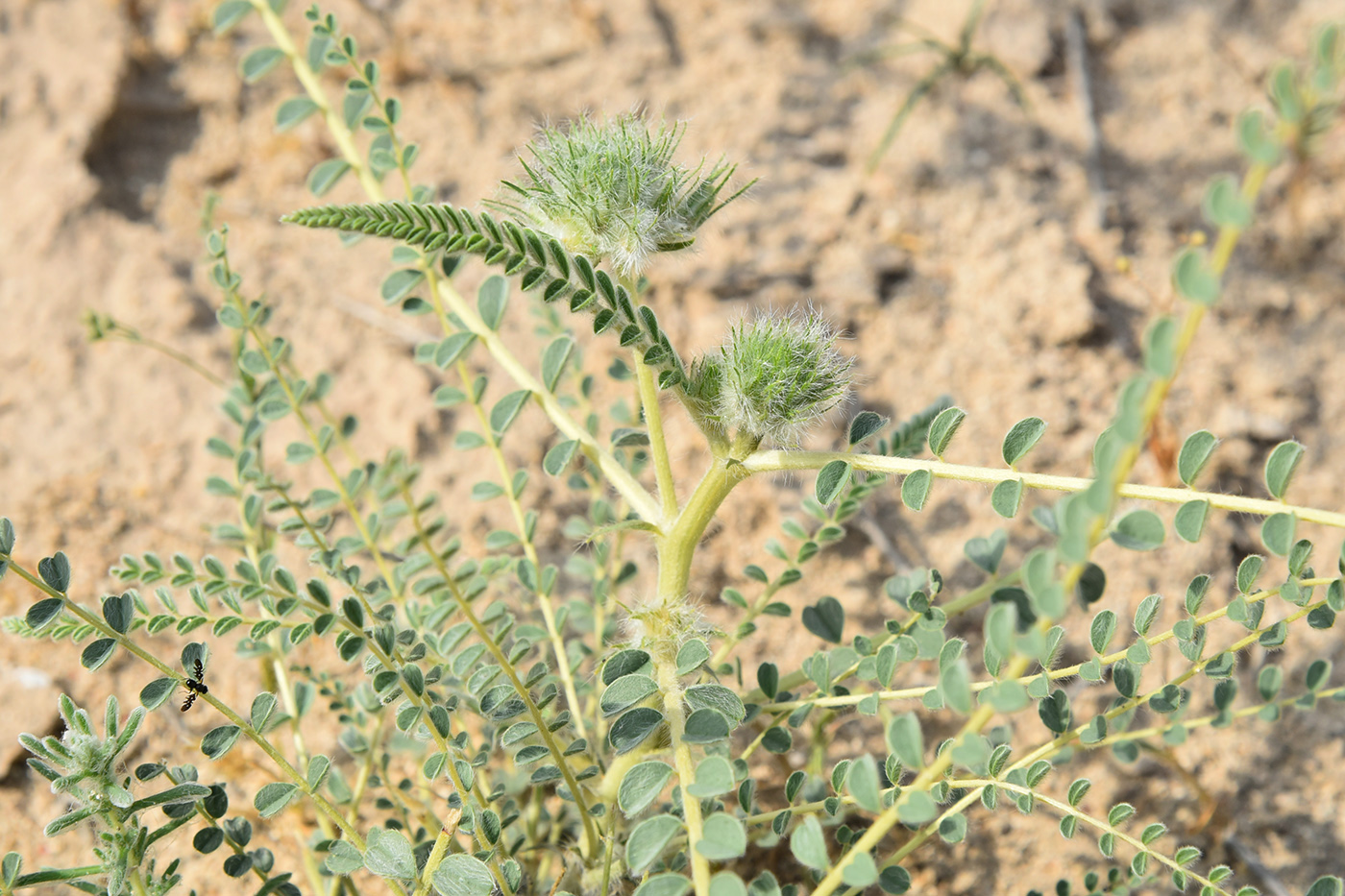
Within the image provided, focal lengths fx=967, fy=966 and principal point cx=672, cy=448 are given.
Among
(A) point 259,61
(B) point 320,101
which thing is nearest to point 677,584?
(B) point 320,101

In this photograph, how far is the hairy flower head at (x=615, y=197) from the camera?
4.51 ft

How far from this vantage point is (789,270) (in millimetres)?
2791

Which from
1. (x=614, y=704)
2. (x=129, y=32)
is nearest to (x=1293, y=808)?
(x=614, y=704)

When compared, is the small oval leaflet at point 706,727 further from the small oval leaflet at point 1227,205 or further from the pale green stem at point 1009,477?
the small oval leaflet at point 1227,205

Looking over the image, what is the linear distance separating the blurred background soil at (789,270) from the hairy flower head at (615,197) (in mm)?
1107

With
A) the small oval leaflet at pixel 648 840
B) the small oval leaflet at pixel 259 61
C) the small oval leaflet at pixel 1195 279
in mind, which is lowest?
the small oval leaflet at pixel 648 840

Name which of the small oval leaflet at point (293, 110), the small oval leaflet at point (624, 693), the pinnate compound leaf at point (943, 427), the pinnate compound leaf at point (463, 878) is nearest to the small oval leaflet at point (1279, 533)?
the pinnate compound leaf at point (943, 427)

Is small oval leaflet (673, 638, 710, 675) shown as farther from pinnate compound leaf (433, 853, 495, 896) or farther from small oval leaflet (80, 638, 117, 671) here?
small oval leaflet (80, 638, 117, 671)

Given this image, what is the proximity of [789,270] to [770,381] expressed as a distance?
1525 mm

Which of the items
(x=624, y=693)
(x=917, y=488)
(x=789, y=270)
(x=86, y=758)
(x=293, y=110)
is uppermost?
(x=789, y=270)

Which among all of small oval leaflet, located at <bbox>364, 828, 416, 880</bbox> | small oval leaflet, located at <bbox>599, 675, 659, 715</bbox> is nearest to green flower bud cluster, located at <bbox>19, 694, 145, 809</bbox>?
small oval leaflet, located at <bbox>364, 828, 416, 880</bbox>

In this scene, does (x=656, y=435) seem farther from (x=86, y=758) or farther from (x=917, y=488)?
(x=86, y=758)

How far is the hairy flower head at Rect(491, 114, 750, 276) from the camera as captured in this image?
1.37m

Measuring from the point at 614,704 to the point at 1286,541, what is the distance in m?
0.84
